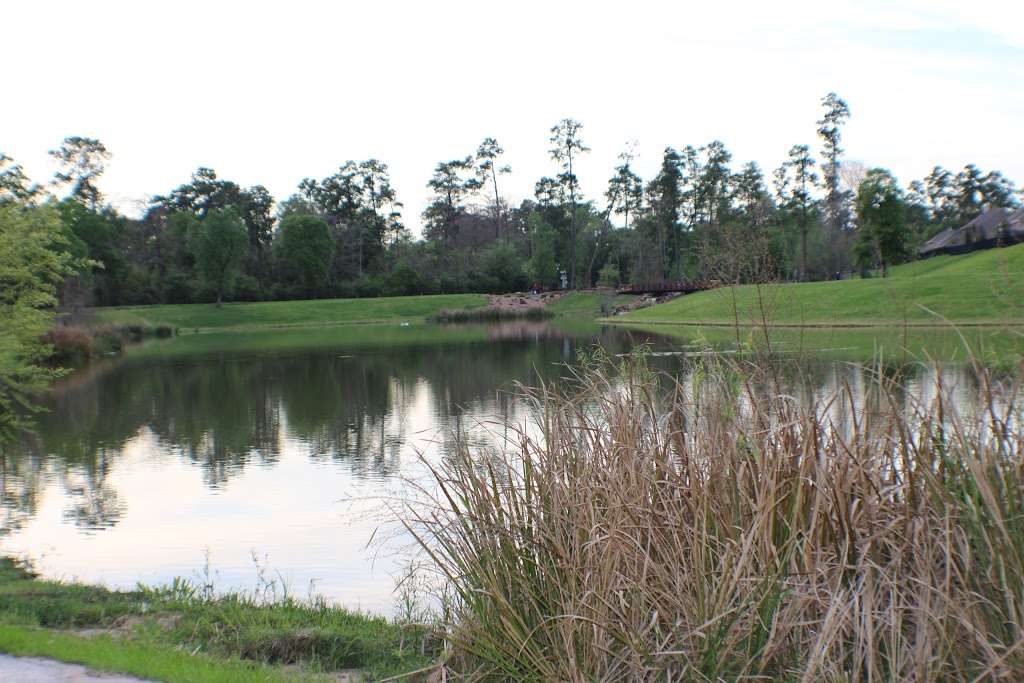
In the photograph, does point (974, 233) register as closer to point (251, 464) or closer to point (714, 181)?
point (714, 181)

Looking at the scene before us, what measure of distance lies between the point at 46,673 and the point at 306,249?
266 feet

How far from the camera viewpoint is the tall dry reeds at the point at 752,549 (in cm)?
392

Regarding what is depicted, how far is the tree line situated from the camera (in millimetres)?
71250

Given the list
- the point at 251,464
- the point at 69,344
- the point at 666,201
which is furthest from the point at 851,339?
the point at 666,201

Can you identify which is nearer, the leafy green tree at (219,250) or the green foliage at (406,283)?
the leafy green tree at (219,250)

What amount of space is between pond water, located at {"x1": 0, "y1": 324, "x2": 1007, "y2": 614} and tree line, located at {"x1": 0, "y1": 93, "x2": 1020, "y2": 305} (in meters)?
36.2

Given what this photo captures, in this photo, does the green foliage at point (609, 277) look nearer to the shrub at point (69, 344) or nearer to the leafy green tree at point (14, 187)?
the shrub at point (69, 344)

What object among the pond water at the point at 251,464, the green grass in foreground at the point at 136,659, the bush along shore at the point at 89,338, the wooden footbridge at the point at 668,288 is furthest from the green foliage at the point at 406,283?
the green grass in foreground at the point at 136,659

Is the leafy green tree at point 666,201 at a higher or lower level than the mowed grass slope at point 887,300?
higher

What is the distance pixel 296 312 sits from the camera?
74.8 meters

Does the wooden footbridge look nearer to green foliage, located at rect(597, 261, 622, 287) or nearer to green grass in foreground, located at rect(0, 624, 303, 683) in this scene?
green foliage, located at rect(597, 261, 622, 287)

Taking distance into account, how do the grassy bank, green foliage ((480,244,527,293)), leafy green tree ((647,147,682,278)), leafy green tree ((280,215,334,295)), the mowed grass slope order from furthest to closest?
green foliage ((480,244,527,293)) < leafy green tree ((280,215,334,295)) < leafy green tree ((647,147,682,278)) < the mowed grass slope < the grassy bank

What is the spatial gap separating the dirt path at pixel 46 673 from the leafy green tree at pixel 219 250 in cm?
7233

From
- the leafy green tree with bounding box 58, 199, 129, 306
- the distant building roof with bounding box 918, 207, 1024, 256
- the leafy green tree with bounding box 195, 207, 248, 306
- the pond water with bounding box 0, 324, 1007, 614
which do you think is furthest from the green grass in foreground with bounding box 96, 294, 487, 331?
the distant building roof with bounding box 918, 207, 1024, 256
